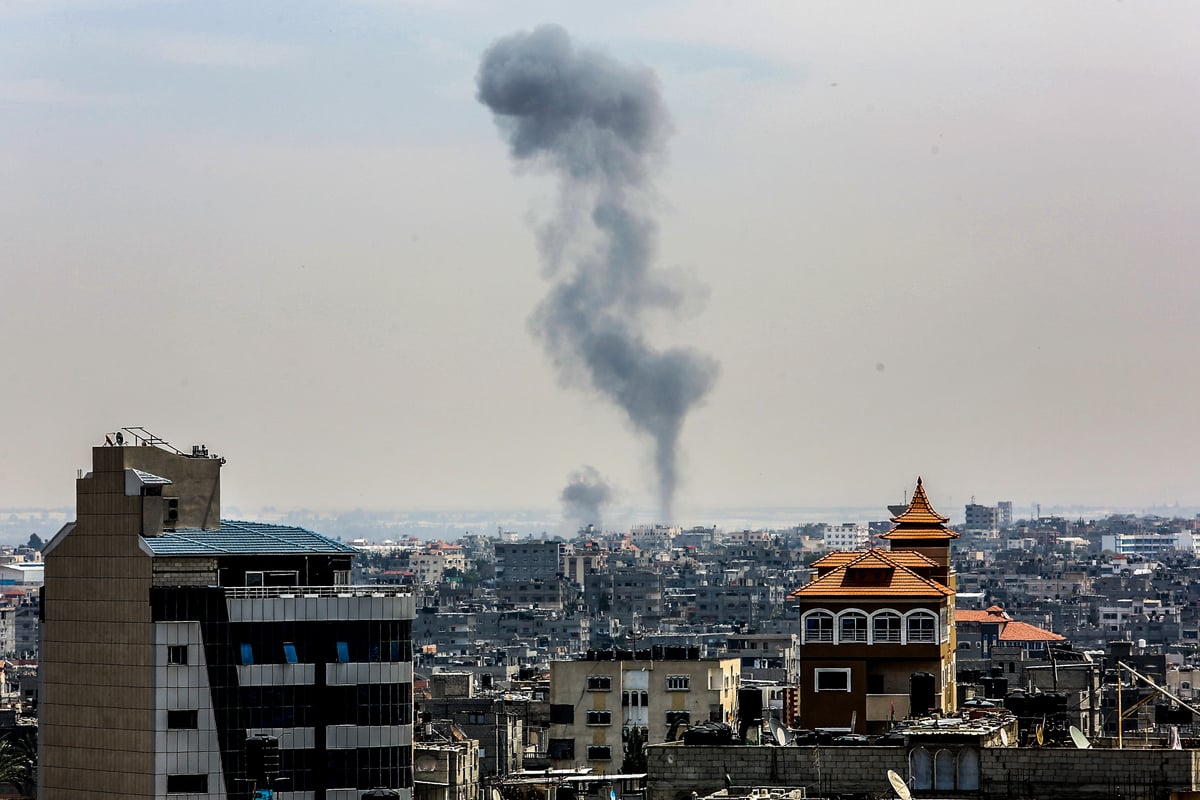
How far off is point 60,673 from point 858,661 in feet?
91.3

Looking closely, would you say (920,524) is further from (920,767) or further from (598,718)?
(920,767)

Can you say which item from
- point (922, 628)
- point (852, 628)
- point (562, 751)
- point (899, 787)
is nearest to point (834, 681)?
point (852, 628)

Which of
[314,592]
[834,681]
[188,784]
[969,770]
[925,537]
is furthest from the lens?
[925,537]

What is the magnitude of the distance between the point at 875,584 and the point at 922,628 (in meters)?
2.37

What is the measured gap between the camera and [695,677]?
13700 cm

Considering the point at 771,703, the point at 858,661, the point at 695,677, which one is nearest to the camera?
the point at 858,661

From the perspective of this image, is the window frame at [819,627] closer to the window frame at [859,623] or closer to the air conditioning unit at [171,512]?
the window frame at [859,623]

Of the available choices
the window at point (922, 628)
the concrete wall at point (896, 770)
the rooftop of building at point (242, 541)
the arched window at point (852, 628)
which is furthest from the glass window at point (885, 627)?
the concrete wall at point (896, 770)

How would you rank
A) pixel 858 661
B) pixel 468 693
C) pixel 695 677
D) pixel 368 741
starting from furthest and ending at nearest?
pixel 468 693 → pixel 695 677 → pixel 858 661 → pixel 368 741

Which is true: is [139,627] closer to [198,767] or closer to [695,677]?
[198,767]

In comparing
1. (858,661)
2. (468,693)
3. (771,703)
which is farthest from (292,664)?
(468,693)

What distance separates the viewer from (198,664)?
276 feet

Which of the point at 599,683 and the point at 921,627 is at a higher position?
the point at 921,627

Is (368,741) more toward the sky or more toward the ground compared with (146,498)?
more toward the ground
